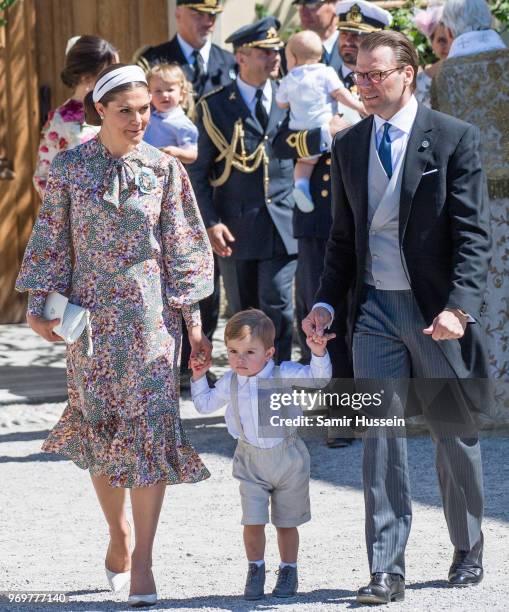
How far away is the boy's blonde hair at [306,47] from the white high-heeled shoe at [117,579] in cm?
319

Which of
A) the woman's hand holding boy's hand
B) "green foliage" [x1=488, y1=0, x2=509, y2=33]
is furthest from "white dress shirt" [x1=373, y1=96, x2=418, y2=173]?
"green foliage" [x1=488, y1=0, x2=509, y2=33]

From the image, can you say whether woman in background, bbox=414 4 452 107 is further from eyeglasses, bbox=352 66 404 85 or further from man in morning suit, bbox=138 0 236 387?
eyeglasses, bbox=352 66 404 85

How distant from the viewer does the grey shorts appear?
466cm

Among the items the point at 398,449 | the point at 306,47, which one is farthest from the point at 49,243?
the point at 306,47

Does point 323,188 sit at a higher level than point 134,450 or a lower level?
higher

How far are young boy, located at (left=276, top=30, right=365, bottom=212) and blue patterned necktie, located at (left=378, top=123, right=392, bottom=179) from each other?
2.46 metres

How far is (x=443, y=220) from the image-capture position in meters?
4.54

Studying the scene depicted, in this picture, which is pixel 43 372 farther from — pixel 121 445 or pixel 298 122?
pixel 121 445

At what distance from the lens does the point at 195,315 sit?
480 centimetres

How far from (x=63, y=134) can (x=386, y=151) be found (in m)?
2.66

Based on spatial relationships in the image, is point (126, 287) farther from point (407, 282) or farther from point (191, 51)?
point (191, 51)

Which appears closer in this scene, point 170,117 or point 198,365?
point 198,365

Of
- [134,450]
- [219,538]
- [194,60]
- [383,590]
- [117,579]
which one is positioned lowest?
[219,538]

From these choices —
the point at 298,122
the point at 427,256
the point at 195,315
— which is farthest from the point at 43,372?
the point at 427,256
